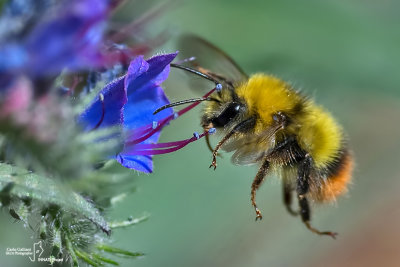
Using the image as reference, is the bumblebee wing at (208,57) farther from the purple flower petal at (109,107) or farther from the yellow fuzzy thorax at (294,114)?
the purple flower petal at (109,107)

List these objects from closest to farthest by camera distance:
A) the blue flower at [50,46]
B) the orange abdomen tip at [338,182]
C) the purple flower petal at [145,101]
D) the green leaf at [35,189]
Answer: the blue flower at [50,46] < the green leaf at [35,189] < the purple flower petal at [145,101] < the orange abdomen tip at [338,182]

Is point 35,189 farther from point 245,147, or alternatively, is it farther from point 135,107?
point 245,147

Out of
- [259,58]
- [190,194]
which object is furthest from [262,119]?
[259,58]

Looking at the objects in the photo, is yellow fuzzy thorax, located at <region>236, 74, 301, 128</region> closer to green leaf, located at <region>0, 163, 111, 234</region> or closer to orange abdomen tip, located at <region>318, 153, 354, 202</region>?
orange abdomen tip, located at <region>318, 153, 354, 202</region>

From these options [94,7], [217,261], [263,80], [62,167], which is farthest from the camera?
[217,261]

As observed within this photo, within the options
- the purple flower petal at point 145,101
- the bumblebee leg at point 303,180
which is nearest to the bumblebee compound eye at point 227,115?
the purple flower petal at point 145,101

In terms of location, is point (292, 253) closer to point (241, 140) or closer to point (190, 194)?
point (190, 194)

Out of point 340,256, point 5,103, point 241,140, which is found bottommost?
point 5,103
